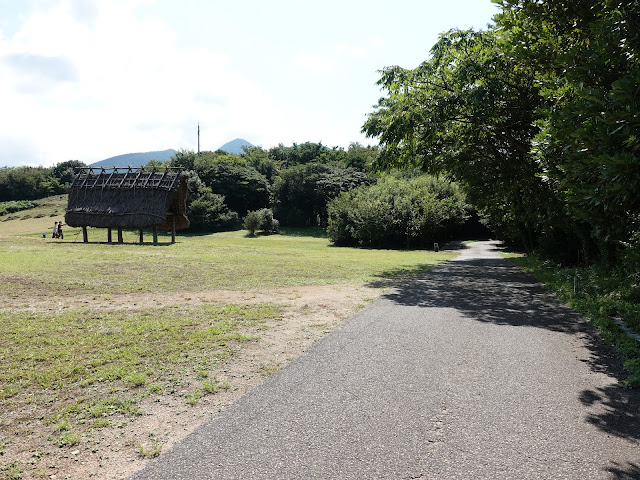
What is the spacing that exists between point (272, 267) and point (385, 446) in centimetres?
1476

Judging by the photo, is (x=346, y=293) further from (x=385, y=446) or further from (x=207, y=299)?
(x=385, y=446)

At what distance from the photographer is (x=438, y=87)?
14453mm

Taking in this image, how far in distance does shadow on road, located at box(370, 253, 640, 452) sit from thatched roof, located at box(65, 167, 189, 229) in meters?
22.3

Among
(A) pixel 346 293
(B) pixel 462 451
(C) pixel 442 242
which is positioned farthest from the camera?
(C) pixel 442 242

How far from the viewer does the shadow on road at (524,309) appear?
4.06m

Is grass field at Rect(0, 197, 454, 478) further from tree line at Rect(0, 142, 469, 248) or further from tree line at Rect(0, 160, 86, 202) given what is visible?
tree line at Rect(0, 160, 86, 202)

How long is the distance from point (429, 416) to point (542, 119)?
963 centimetres

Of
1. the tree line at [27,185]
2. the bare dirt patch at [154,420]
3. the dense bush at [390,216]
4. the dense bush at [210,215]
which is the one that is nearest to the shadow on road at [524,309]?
the bare dirt patch at [154,420]

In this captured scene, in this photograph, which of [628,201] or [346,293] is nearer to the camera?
[628,201]

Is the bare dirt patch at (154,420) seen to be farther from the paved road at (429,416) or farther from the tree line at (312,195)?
the tree line at (312,195)

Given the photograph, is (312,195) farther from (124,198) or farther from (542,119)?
(542,119)

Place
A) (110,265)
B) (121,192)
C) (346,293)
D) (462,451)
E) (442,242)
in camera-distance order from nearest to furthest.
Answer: (462,451), (346,293), (110,265), (121,192), (442,242)

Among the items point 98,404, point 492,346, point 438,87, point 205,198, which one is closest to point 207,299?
point 98,404

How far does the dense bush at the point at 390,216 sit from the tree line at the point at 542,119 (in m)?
15.7
